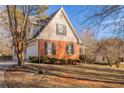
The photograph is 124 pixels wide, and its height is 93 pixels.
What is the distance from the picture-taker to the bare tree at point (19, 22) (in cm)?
840

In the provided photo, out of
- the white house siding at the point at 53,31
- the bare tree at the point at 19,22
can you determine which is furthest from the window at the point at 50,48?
the bare tree at the point at 19,22

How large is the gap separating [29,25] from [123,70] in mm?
2089

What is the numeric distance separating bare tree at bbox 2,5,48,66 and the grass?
1.09 ft

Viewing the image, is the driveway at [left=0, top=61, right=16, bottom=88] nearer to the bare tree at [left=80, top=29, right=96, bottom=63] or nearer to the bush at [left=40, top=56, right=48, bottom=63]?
the bush at [left=40, top=56, right=48, bottom=63]

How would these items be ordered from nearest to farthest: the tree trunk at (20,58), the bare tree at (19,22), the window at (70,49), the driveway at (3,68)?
the driveway at (3,68) < the bare tree at (19,22) < the tree trunk at (20,58) < the window at (70,49)

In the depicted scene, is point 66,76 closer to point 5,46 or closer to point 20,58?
point 20,58

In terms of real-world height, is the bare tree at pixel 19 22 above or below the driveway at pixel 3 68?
above

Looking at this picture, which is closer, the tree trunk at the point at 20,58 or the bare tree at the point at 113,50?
the bare tree at the point at 113,50

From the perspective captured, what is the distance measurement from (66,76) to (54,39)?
2.57ft

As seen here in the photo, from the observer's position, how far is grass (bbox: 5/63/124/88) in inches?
327

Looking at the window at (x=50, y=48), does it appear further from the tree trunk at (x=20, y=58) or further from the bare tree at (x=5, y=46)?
the bare tree at (x=5, y=46)

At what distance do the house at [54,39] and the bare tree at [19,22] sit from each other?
135 millimetres

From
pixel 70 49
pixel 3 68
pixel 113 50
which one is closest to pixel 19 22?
pixel 3 68

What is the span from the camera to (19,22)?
8438 millimetres
